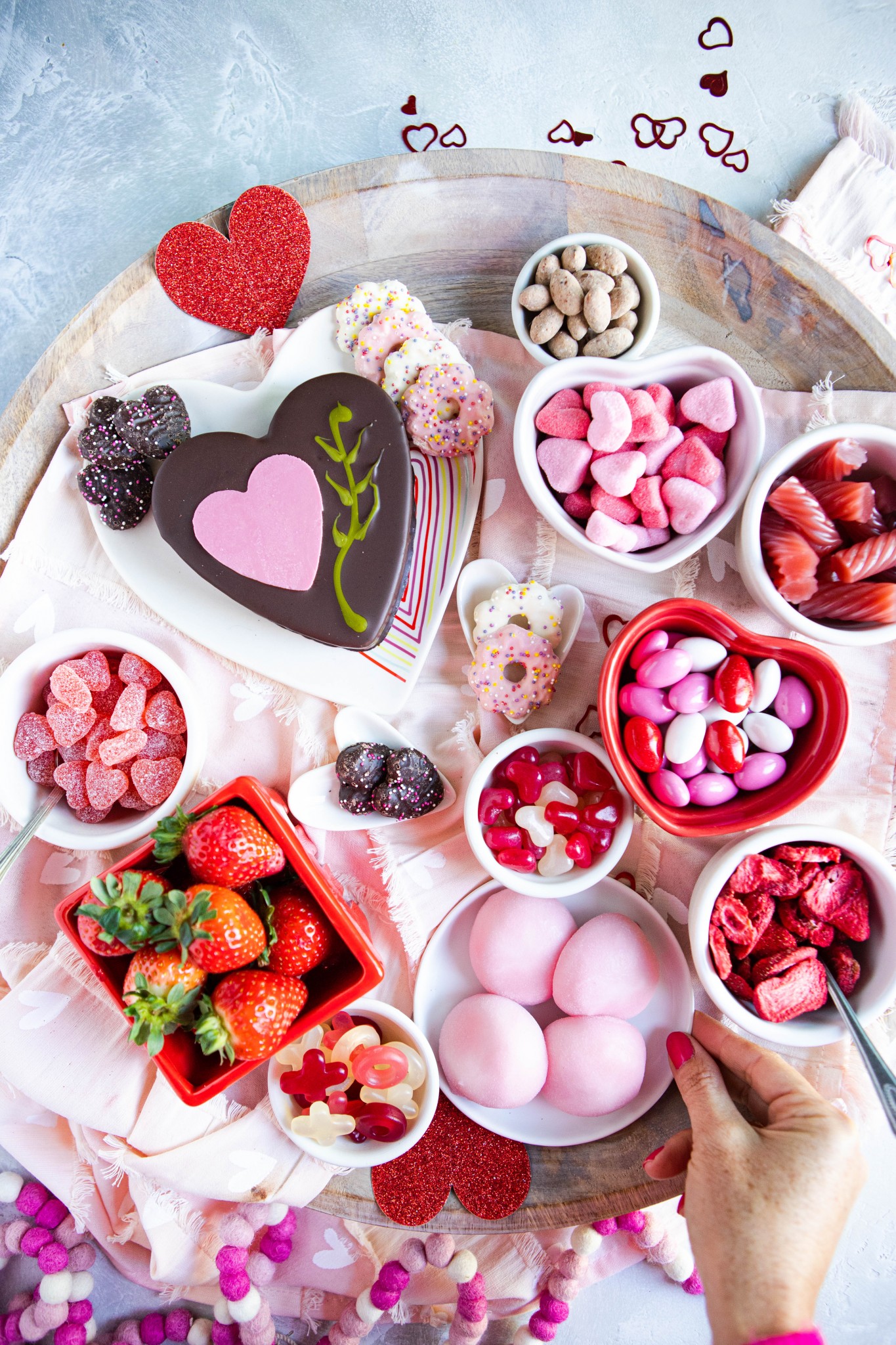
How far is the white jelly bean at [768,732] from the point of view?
117cm

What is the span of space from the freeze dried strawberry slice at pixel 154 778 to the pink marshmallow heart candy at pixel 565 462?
74 centimetres

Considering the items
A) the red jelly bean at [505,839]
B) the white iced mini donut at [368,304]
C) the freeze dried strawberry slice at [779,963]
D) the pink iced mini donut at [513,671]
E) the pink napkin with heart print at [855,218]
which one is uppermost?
the pink napkin with heart print at [855,218]

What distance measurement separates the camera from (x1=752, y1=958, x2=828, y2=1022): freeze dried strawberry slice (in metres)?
1.16

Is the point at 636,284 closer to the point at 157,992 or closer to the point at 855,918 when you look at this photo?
the point at 855,918

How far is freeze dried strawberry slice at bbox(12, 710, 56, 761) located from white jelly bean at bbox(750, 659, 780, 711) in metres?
1.07

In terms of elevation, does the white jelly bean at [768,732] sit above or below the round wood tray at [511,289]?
below

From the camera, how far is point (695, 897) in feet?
3.95

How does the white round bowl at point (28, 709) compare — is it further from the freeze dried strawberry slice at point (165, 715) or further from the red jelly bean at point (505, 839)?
the red jelly bean at point (505, 839)

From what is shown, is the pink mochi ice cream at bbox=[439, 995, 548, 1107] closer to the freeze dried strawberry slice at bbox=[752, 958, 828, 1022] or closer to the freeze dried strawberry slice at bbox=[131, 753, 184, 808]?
the freeze dried strawberry slice at bbox=[752, 958, 828, 1022]

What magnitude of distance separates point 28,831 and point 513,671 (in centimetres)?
79

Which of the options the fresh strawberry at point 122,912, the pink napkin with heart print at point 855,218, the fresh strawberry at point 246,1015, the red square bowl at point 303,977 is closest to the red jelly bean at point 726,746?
the red square bowl at point 303,977

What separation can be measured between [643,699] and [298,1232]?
4.13ft

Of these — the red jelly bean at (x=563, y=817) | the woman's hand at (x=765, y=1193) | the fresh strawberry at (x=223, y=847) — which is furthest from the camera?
the red jelly bean at (x=563, y=817)

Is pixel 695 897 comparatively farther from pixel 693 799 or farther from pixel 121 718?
pixel 121 718
